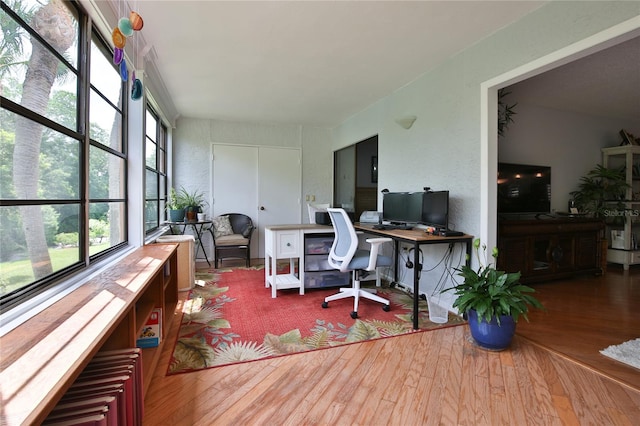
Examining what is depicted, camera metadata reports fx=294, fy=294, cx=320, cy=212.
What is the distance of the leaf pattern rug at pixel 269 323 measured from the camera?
2070mm

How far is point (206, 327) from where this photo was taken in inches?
97.0

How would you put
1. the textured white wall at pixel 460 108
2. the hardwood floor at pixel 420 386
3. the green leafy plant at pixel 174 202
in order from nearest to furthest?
the hardwood floor at pixel 420 386, the textured white wall at pixel 460 108, the green leafy plant at pixel 174 202

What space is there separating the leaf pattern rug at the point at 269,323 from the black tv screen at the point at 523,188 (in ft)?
6.21

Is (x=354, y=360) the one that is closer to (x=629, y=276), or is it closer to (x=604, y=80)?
(x=604, y=80)

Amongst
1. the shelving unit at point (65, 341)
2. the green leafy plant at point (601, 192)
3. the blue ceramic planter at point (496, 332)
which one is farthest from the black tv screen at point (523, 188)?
the shelving unit at point (65, 341)

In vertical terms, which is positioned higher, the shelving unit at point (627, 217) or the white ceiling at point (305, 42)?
the white ceiling at point (305, 42)

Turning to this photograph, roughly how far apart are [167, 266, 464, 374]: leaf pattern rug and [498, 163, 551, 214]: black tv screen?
1.89 meters

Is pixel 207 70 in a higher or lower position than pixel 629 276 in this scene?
higher

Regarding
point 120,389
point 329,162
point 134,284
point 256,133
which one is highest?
point 256,133

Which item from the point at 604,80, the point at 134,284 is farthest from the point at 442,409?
the point at 604,80

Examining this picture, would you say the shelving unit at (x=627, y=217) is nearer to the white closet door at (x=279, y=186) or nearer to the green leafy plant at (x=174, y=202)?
the white closet door at (x=279, y=186)

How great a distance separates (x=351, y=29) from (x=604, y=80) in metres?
3.08

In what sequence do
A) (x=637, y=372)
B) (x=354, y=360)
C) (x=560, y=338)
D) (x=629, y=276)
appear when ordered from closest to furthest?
1. (x=637, y=372)
2. (x=354, y=360)
3. (x=560, y=338)
4. (x=629, y=276)

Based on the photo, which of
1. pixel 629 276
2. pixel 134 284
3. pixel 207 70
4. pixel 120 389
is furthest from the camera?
pixel 629 276
